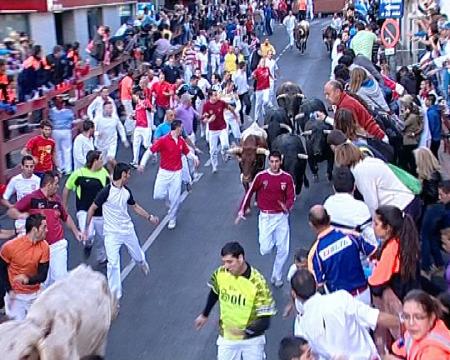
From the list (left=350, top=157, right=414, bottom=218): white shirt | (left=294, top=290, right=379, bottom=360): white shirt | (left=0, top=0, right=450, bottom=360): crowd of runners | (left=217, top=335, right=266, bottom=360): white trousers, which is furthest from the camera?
(left=350, top=157, right=414, bottom=218): white shirt

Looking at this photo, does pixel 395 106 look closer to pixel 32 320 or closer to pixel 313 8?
pixel 32 320

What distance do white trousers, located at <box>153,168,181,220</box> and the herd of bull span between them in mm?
994

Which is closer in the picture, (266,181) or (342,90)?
(266,181)

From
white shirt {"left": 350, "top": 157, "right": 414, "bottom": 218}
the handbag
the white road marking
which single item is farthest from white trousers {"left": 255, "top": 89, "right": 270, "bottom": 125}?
white shirt {"left": 350, "top": 157, "right": 414, "bottom": 218}

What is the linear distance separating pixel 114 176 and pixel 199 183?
6319 mm

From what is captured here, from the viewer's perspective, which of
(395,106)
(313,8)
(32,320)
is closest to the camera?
(32,320)

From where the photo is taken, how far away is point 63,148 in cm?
1762

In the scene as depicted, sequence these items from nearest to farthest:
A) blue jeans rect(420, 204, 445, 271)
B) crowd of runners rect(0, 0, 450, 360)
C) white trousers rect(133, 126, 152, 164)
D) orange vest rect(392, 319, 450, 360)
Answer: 1. orange vest rect(392, 319, 450, 360)
2. crowd of runners rect(0, 0, 450, 360)
3. blue jeans rect(420, 204, 445, 271)
4. white trousers rect(133, 126, 152, 164)

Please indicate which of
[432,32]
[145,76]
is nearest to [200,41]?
[145,76]

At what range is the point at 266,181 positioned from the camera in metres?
11.0

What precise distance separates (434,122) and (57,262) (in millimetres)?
7142

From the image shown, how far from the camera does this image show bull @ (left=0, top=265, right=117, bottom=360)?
5.12 metres

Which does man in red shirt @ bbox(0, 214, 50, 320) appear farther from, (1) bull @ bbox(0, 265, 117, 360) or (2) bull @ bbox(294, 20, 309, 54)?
(2) bull @ bbox(294, 20, 309, 54)

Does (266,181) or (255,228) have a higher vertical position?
(266,181)
